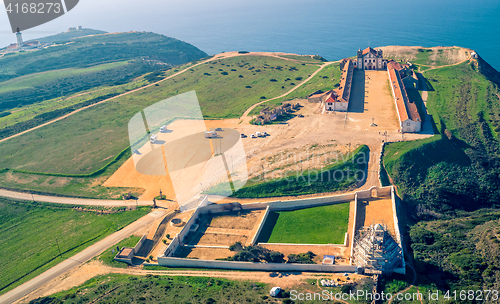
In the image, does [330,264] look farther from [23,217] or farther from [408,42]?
[408,42]

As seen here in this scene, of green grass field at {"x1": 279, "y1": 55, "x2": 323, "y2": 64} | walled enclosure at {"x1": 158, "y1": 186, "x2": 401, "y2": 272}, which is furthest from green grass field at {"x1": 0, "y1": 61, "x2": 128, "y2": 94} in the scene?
walled enclosure at {"x1": 158, "y1": 186, "x2": 401, "y2": 272}

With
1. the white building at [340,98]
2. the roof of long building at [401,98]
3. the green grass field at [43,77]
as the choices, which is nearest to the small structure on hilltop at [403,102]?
the roof of long building at [401,98]

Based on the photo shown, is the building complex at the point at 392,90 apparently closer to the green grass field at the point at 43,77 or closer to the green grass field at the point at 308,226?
the green grass field at the point at 308,226

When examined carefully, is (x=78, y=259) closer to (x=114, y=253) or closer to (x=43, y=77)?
(x=114, y=253)

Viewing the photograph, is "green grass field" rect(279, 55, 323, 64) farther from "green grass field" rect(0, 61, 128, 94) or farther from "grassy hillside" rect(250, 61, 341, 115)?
"green grass field" rect(0, 61, 128, 94)

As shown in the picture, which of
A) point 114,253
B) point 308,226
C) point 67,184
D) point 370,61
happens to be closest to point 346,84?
point 370,61

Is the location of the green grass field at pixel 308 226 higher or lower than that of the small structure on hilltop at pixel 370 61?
lower

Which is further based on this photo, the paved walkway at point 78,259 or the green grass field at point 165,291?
the paved walkway at point 78,259
